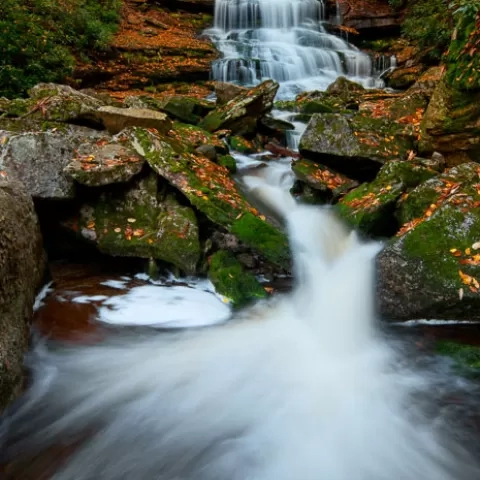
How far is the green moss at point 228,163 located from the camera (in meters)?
6.81

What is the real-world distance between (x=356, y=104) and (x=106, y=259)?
7.47 m

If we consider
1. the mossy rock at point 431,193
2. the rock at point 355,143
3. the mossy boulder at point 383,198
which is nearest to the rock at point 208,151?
the rock at point 355,143

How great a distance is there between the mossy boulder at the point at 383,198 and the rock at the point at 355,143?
75 centimetres

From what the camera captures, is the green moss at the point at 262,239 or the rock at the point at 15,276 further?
the green moss at the point at 262,239

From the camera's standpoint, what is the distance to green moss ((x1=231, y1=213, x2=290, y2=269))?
490 centimetres

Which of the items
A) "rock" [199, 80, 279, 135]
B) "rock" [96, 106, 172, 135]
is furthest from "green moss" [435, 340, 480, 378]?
"rock" [199, 80, 279, 135]

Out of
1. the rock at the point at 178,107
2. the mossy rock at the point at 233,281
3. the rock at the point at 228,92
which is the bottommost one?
the mossy rock at the point at 233,281

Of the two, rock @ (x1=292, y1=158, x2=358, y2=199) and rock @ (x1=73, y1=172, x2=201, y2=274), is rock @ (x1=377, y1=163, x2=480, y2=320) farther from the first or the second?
rock @ (x1=73, y1=172, x2=201, y2=274)

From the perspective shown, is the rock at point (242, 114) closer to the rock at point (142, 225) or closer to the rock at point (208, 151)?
the rock at point (208, 151)

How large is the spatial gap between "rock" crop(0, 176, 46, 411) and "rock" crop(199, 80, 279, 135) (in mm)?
4999

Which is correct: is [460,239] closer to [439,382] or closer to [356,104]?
[439,382]

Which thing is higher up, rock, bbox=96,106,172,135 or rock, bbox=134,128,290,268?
rock, bbox=96,106,172,135

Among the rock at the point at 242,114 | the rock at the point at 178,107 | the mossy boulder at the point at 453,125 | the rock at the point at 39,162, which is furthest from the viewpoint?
the rock at the point at 178,107

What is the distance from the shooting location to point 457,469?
249 cm
